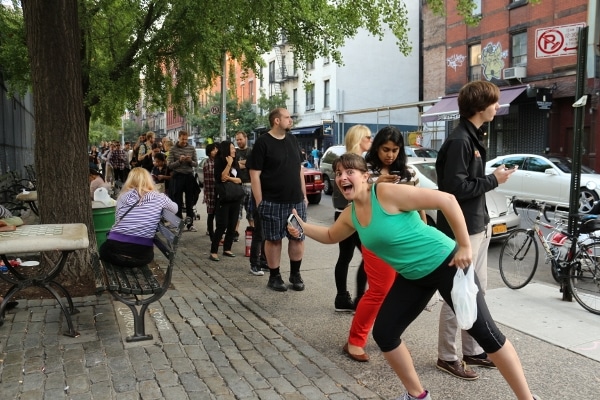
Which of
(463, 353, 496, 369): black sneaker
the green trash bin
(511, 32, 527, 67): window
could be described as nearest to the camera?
(463, 353, 496, 369): black sneaker

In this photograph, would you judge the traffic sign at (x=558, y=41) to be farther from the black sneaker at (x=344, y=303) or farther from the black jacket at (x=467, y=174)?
the black sneaker at (x=344, y=303)

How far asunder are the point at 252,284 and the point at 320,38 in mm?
7101

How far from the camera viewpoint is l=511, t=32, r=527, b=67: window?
23062 mm

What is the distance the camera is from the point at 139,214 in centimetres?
463

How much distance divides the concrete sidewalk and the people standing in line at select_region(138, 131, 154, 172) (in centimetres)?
742

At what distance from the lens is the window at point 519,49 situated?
75.7 ft

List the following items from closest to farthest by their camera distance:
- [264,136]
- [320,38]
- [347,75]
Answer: [264,136] → [320,38] → [347,75]

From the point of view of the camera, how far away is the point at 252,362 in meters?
3.80

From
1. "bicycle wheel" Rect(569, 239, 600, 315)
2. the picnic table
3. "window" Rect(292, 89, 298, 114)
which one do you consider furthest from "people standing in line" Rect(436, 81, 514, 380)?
"window" Rect(292, 89, 298, 114)

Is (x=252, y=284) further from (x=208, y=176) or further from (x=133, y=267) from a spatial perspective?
(x=208, y=176)

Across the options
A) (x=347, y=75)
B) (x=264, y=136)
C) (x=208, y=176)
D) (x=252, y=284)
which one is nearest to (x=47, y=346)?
(x=252, y=284)

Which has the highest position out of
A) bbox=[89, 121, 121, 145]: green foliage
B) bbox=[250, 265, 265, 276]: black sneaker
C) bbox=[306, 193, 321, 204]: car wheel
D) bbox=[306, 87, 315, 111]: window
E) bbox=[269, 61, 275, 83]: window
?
bbox=[269, 61, 275, 83]: window

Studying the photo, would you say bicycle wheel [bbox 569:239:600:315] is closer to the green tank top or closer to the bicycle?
the bicycle

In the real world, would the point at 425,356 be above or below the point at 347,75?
below
